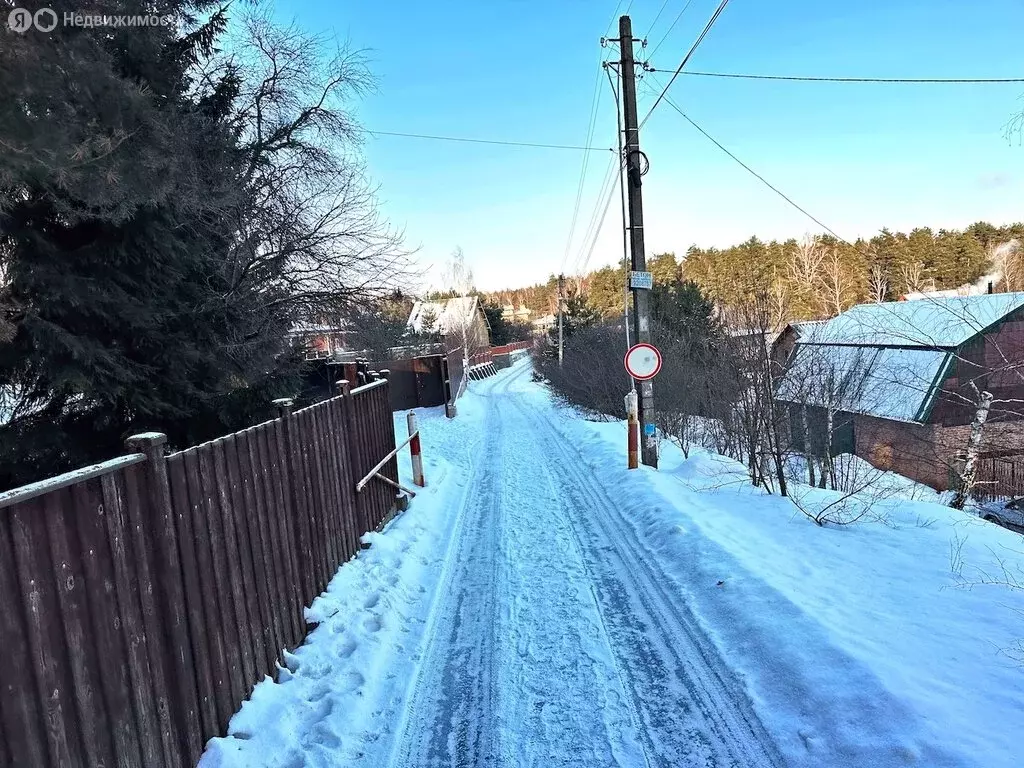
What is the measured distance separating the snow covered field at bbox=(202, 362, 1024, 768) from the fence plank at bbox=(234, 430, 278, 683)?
20 centimetres

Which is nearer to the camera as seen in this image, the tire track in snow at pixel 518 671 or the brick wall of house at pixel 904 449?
the tire track in snow at pixel 518 671

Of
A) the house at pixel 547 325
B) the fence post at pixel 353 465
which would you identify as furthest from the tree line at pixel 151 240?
the house at pixel 547 325

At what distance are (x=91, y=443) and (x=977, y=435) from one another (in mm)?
17209

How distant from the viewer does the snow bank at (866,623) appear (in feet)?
9.04

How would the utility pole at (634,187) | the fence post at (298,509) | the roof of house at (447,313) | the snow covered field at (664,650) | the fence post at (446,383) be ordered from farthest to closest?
1. the roof of house at (447,313)
2. the fence post at (446,383)
3. the utility pole at (634,187)
4. the fence post at (298,509)
5. the snow covered field at (664,650)

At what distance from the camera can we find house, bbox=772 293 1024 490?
340 inches

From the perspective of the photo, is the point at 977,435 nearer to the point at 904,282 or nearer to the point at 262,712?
the point at 262,712

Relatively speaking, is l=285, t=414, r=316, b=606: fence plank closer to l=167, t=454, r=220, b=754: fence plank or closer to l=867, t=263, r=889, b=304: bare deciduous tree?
l=167, t=454, r=220, b=754: fence plank

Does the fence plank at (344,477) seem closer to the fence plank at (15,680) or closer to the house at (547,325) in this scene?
the fence plank at (15,680)

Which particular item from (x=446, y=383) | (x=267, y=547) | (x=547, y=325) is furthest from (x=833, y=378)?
(x=547, y=325)

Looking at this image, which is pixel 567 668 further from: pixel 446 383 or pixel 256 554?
pixel 446 383

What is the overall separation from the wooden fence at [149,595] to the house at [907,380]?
6.79m

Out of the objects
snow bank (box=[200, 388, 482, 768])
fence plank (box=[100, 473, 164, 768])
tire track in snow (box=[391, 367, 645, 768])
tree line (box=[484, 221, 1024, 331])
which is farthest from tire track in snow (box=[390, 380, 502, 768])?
tree line (box=[484, 221, 1024, 331])

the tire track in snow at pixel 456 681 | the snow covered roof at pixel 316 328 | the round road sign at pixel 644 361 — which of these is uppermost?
the snow covered roof at pixel 316 328
